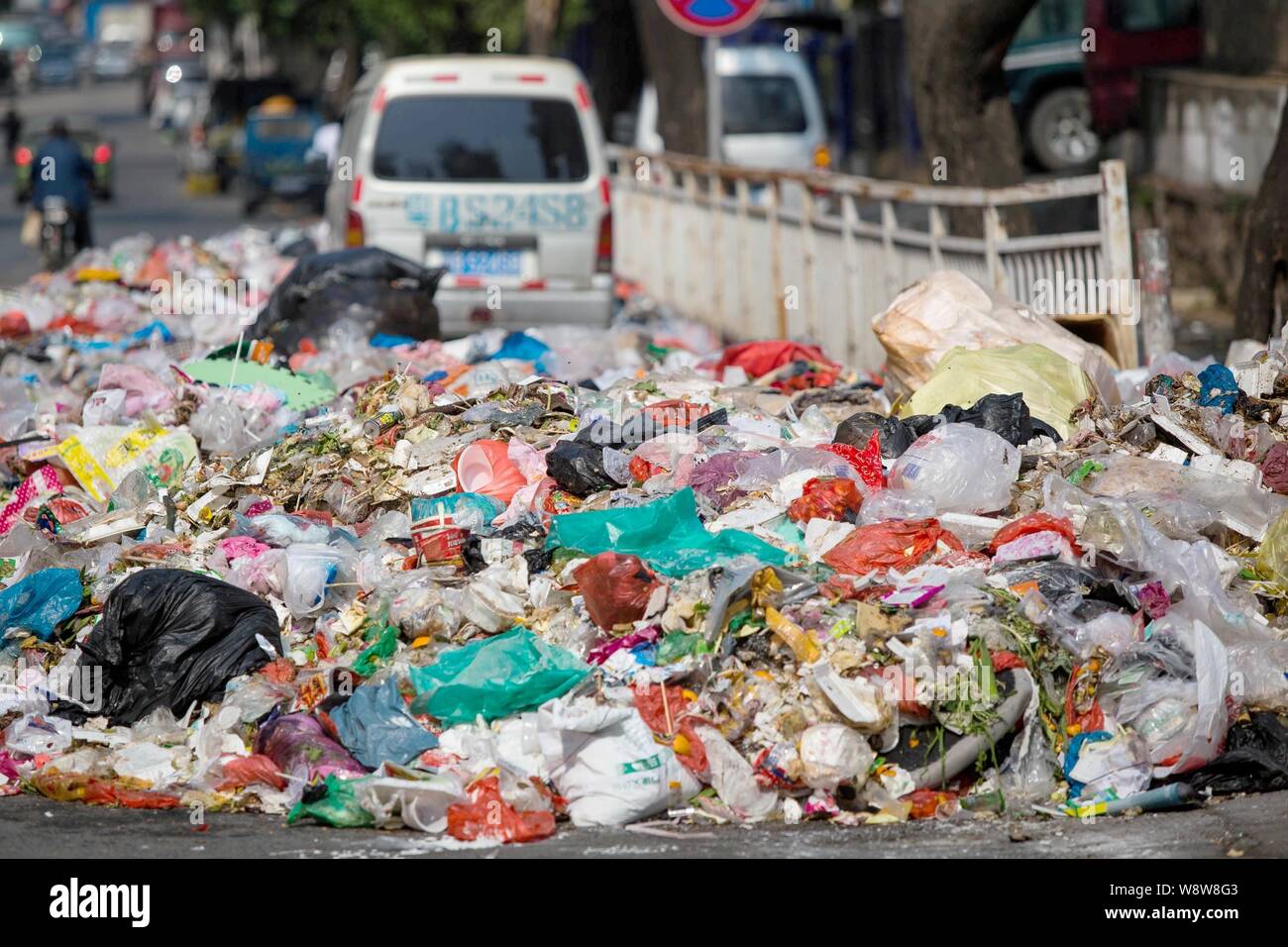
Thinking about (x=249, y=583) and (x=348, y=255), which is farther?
(x=348, y=255)

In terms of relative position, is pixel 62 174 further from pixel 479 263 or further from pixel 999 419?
pixel 999 419

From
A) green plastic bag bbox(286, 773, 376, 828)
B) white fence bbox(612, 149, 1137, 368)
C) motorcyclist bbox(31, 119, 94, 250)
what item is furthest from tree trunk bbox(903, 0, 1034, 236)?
motorcyclist bbox(31, 119, 94, 250)

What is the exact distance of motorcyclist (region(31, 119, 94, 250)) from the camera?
1748 cm

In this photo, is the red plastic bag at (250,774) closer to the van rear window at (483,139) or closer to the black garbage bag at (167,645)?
the black garbage bag at (167,645)

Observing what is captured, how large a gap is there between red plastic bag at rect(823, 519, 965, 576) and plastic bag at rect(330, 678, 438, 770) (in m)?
1.46

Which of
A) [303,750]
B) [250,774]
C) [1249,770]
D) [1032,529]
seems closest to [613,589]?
[303,750]

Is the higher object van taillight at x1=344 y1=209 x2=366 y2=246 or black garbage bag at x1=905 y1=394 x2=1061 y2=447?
van taillight at x1=344 y1=209 x2=366 y2=246

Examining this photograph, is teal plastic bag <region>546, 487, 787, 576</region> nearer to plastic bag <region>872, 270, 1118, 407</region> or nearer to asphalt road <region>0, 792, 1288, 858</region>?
asphalt road <region>0, 792, 1288, 858</region>

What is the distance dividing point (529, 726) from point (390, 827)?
51cm

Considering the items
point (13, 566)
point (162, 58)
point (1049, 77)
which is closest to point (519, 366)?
point (13, 566)

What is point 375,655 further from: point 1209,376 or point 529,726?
point 1209,376

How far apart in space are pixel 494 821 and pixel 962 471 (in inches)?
90.5

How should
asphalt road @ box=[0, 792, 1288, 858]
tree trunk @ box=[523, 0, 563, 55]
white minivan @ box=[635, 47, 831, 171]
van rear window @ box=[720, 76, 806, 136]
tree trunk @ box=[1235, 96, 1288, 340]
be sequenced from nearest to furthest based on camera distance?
asphalt road @ box=[0, 792, 1288, 858] < tree trunk @ box=[1235, 96, 1288, 340] < white minivan @ box=[635, 47, 831, 171] < van rear window @ box=[720, 76, 806, 136] < tree trunk @ box=[523, 0, 563, 55]

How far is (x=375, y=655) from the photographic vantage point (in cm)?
603
